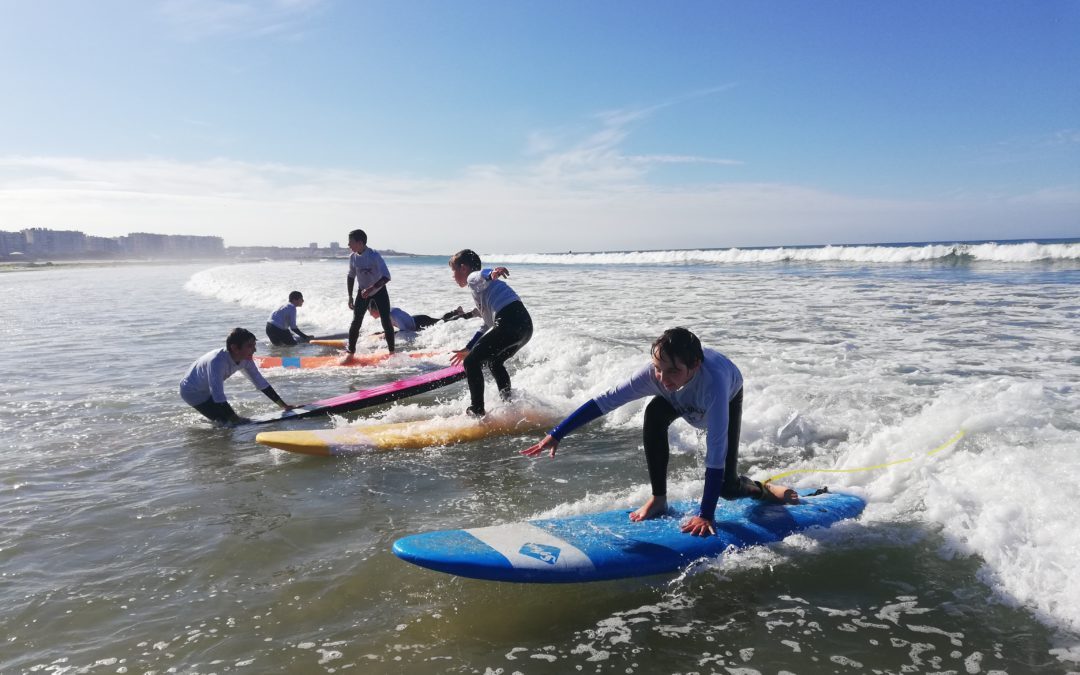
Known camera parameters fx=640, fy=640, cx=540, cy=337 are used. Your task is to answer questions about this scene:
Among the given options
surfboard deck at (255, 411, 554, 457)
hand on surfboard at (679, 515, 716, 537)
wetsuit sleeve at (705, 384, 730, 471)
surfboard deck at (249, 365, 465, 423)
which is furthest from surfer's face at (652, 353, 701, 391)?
surfboard deck at (249, 365, 465, 423)

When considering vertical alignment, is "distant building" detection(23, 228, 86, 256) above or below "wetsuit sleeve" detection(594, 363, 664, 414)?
above

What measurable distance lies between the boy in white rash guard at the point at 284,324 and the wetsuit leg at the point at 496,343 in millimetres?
7552

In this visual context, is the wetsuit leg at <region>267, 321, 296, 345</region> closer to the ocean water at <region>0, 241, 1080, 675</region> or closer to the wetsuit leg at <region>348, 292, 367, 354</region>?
the wetsuit leg at <region>348, 292, 367, 354</region>

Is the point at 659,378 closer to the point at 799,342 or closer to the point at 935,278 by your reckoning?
the point at 799,342

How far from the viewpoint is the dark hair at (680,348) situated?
3351 millimetres

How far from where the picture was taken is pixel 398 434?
20.5ft

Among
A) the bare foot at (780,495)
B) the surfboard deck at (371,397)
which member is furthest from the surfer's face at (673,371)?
the surfboard deck at (371,397)

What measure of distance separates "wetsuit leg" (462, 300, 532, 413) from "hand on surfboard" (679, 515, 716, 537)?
10.9 feet

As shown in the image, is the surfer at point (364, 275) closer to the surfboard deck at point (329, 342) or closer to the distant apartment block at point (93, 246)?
the surfboard deck at point (329, 342)

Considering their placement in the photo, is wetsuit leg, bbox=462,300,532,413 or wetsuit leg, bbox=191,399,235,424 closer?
wetsuit leg, bbox=462,300,532,413

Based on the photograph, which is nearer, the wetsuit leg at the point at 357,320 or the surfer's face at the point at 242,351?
the surfer's face at the point at 242,351

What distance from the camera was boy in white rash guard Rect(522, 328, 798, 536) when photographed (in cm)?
341

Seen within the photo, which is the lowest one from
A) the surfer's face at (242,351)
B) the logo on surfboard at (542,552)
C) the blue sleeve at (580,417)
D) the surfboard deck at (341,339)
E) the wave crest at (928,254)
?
the logo on surfboard at (542,552)

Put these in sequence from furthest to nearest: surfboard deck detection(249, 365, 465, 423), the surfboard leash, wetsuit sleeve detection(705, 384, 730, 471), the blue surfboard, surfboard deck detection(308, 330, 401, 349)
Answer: surfboard deck detection(308, 330, 401, 349) → surfboard deck detection(249, 365, 465, 423) → the surfboard leash → wetsuit sleeve detection(705, 384, 730, 471) → the blue surfboard
